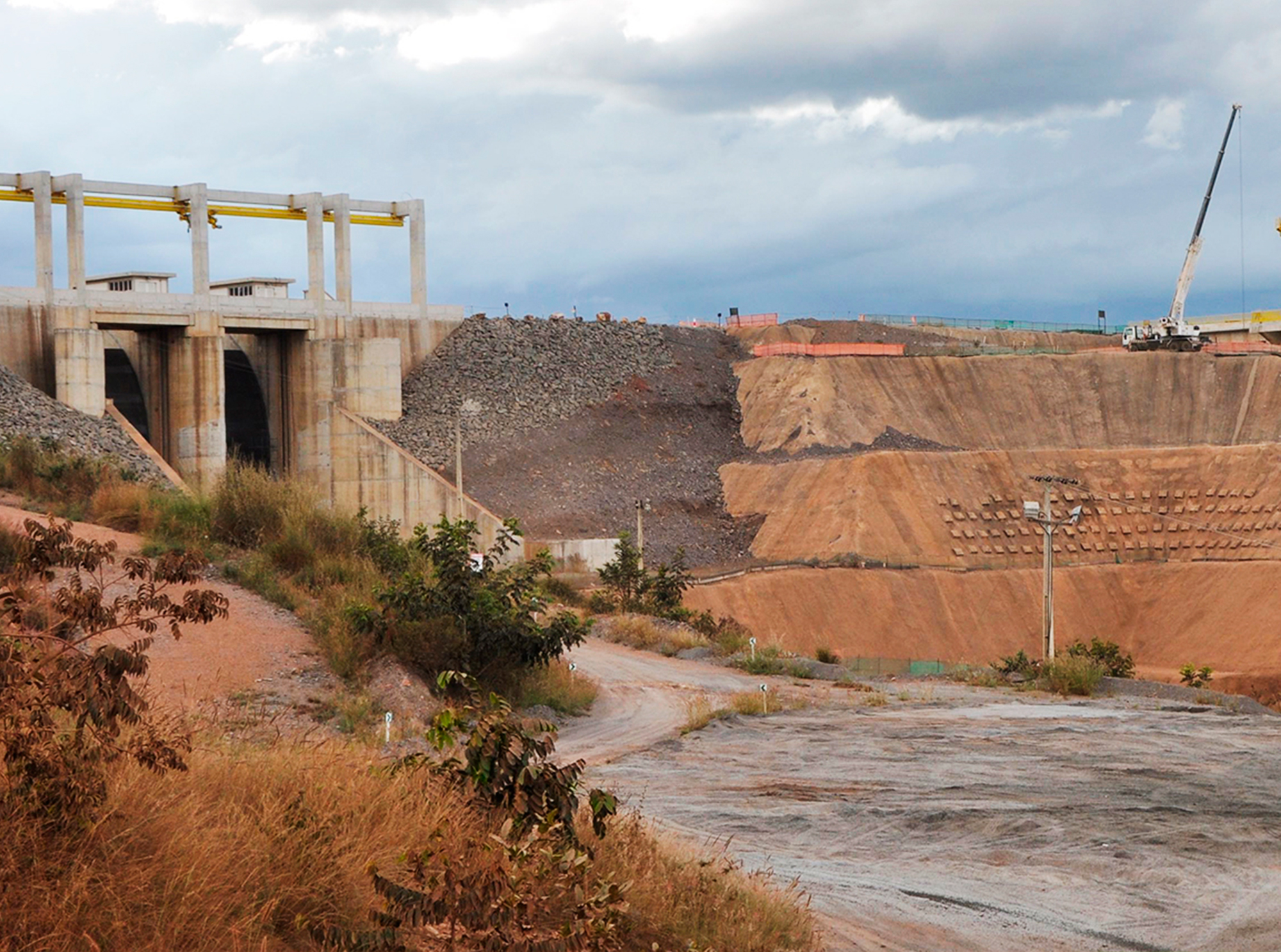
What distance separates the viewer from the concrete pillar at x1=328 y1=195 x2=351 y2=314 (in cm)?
6297

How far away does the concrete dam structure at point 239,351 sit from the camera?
183ft

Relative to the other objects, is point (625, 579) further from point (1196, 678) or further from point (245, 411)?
point (245, 411)

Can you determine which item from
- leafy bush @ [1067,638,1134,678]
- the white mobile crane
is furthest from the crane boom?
leafy bush @ [1067,638,1134,678]

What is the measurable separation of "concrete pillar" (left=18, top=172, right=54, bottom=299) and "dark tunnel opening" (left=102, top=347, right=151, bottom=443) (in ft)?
17.9

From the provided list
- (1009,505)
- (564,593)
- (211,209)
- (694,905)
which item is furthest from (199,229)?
(694,905)

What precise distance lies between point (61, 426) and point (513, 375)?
2532 centimetres

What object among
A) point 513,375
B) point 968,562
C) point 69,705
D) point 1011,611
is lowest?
point 1011,611

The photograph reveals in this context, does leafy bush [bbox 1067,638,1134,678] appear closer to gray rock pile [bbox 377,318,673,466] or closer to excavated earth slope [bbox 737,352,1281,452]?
excavated earth slope [bbox 737,352,1281,452]

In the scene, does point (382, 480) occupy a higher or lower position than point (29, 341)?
lower

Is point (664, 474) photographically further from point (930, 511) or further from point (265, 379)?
point (265, 379)

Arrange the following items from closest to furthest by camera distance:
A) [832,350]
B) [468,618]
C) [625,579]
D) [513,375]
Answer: [468,618] < [625,579] < [513,375] < [832,350]

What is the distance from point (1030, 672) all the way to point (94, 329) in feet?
121

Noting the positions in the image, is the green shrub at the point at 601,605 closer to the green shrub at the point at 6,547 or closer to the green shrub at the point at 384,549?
the green shrub at the point at 384,549

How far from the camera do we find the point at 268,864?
25.7 feet
